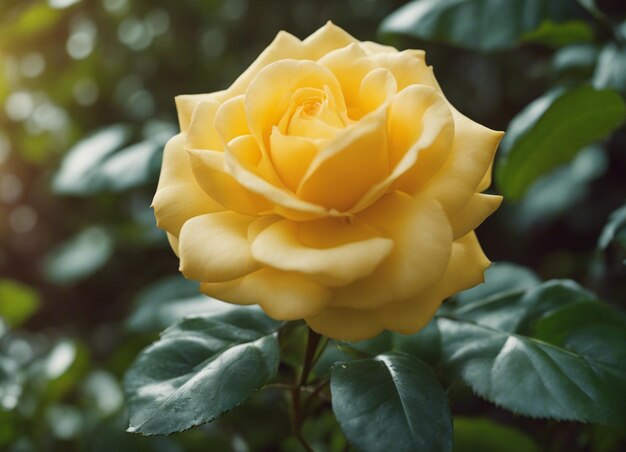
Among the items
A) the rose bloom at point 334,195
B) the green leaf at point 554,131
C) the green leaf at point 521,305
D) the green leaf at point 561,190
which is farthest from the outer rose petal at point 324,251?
the green leaf at point 561,190

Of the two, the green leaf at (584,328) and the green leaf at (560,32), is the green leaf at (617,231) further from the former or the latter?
the green leaf at (560,32)

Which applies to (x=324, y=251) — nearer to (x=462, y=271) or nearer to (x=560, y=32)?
(x=462, y=271)

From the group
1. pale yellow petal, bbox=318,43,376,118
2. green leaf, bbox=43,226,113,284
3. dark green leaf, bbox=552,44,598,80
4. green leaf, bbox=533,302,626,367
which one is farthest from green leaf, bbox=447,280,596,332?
green leaf, bbox=43,226,113,284

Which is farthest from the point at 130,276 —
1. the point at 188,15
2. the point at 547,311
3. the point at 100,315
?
the point at 547,311

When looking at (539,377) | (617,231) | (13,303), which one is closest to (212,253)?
(539,377)

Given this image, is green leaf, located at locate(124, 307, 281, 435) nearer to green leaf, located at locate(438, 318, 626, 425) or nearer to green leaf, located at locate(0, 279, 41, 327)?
green leaf, located at locate(438, 318, 626, 425)

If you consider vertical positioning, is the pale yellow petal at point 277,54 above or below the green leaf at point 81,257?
above
